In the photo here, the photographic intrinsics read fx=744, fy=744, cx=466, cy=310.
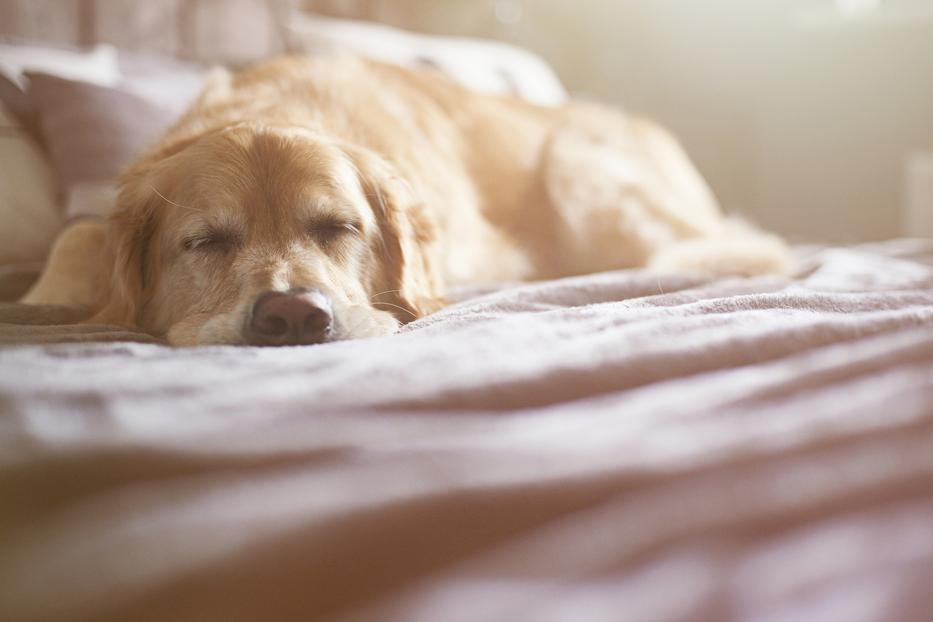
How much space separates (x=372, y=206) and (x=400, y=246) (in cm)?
11

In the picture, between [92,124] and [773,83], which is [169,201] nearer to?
[92,124]

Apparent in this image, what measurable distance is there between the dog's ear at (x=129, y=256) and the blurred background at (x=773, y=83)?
8.25 ft

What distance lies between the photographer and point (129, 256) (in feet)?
5.27

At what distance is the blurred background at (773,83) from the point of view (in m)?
4.19

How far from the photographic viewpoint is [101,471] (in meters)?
0.62

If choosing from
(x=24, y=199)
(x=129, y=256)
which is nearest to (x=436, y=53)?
(x=24, y=199)

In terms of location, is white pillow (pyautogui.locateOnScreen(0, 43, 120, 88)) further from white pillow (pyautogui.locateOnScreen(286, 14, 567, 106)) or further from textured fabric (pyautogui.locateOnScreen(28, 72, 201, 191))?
white pillow (pyautogui.locateOnScreen(286, 14, 567, 106))

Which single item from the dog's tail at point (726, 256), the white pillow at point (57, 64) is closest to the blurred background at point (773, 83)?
the white pillow at point (57, 64)

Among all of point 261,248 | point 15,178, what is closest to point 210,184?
point 261,248

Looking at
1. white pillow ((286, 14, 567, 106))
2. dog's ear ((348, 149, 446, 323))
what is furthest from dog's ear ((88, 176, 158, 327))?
white pillow ((286, 14, 567, 106))

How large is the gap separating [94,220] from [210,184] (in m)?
0.63

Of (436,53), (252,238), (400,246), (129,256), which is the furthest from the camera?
(436,53)

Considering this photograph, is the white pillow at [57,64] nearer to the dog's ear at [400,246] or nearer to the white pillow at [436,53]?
the white pillow at [436,53]

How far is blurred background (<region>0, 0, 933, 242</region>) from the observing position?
4.19m
